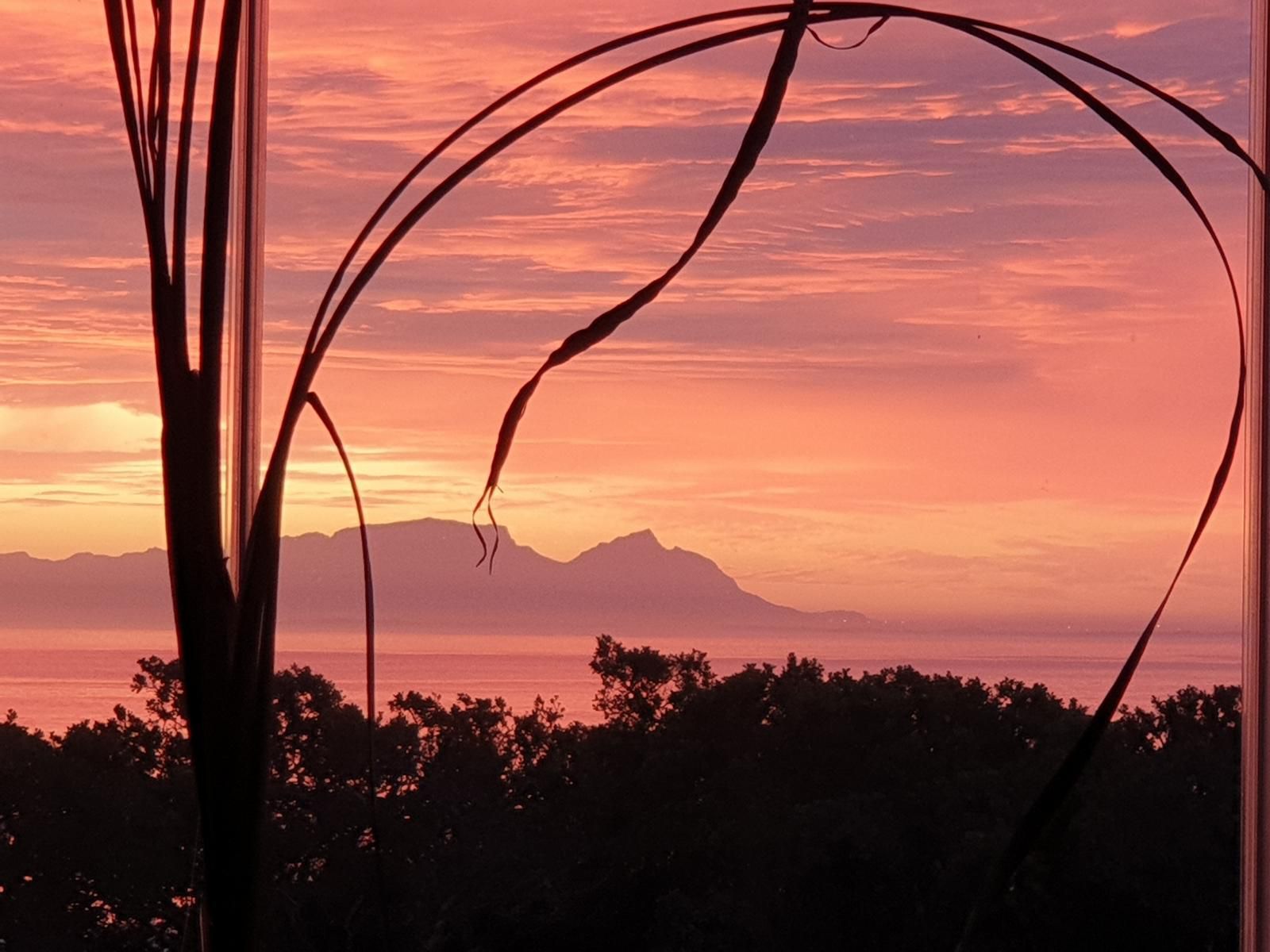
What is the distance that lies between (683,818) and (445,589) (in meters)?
0.47

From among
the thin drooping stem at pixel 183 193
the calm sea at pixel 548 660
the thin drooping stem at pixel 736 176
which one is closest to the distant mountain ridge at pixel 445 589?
the calm sea at pixel 548 660

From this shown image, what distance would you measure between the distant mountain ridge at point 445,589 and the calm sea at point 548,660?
0.08ft

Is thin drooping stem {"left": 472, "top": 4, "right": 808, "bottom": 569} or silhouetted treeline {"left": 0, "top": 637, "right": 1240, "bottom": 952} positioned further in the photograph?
silhouetted treeline {"left": 0, "top": 637, "right": 1240, "bottom": 952}

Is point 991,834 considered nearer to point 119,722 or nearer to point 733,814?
point 733,814

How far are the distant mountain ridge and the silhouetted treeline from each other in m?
0.08

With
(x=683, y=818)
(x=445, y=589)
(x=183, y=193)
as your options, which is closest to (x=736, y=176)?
(x=183, y=193)

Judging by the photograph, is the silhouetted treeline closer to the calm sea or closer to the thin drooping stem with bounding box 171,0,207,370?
the calm sea

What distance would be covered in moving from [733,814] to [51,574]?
97 centimetres

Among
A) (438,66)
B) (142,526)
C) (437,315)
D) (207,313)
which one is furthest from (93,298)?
(207,313)

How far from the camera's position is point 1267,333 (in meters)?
1.48

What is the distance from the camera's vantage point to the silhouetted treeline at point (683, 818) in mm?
1708

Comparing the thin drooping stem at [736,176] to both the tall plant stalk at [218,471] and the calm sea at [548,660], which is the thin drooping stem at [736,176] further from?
the calm sea at [548,660]

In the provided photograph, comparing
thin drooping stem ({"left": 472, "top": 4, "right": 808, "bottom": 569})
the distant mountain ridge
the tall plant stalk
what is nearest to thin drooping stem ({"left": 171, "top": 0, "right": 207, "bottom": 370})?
the tall plant stalk

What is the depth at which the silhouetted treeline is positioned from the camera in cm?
171
